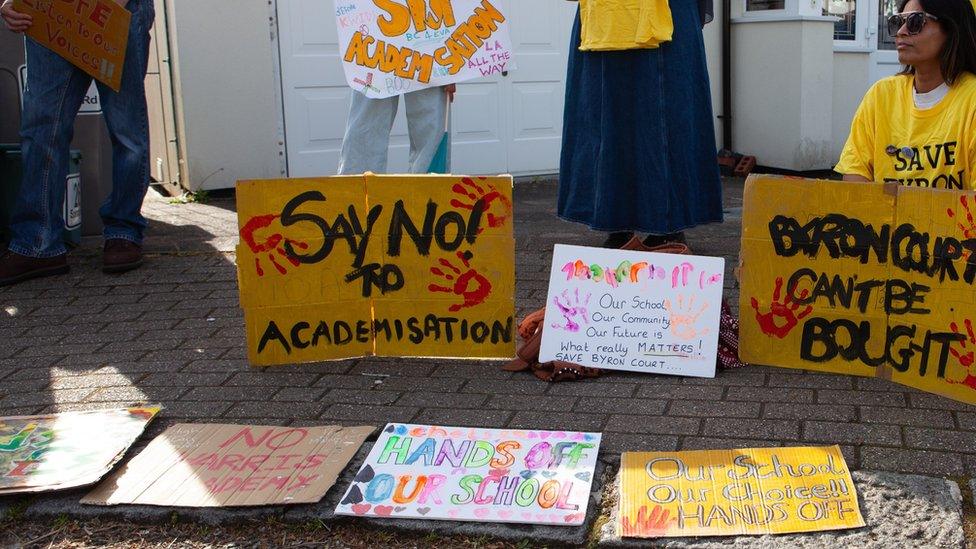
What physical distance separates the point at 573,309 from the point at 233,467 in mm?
1319

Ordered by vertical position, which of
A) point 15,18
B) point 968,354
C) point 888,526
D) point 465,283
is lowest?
point 888,526

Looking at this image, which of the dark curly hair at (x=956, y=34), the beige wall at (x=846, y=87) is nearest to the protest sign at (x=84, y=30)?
the dark curly hair at (x=956, y=34)

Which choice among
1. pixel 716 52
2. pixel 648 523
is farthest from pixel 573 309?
pixel 716 52

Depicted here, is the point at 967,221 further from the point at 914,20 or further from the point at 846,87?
the point at 846,87

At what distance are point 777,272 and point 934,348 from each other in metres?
0.56

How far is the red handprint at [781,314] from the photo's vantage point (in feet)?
12.4

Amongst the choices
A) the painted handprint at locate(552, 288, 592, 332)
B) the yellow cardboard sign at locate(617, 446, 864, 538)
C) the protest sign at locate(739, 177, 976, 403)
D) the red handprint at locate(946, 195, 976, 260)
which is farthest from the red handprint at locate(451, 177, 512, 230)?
the red handprint at locate(946, 195, 976, 260)

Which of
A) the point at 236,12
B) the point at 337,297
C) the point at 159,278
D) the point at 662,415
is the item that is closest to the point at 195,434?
the point at 337,297

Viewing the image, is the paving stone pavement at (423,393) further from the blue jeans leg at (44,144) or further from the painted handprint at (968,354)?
the blue jeans leg at (44,144)

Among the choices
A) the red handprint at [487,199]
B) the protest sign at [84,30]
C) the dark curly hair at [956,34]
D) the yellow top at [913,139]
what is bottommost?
the red handprint at [487,199]

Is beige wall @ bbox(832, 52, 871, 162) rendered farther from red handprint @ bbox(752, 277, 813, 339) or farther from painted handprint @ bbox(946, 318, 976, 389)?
painted handprint @ bbox(946, 318, 976, 389)

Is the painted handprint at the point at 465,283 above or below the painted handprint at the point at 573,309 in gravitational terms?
above

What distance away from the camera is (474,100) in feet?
28.2

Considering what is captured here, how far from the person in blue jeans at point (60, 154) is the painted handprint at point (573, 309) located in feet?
8.71
